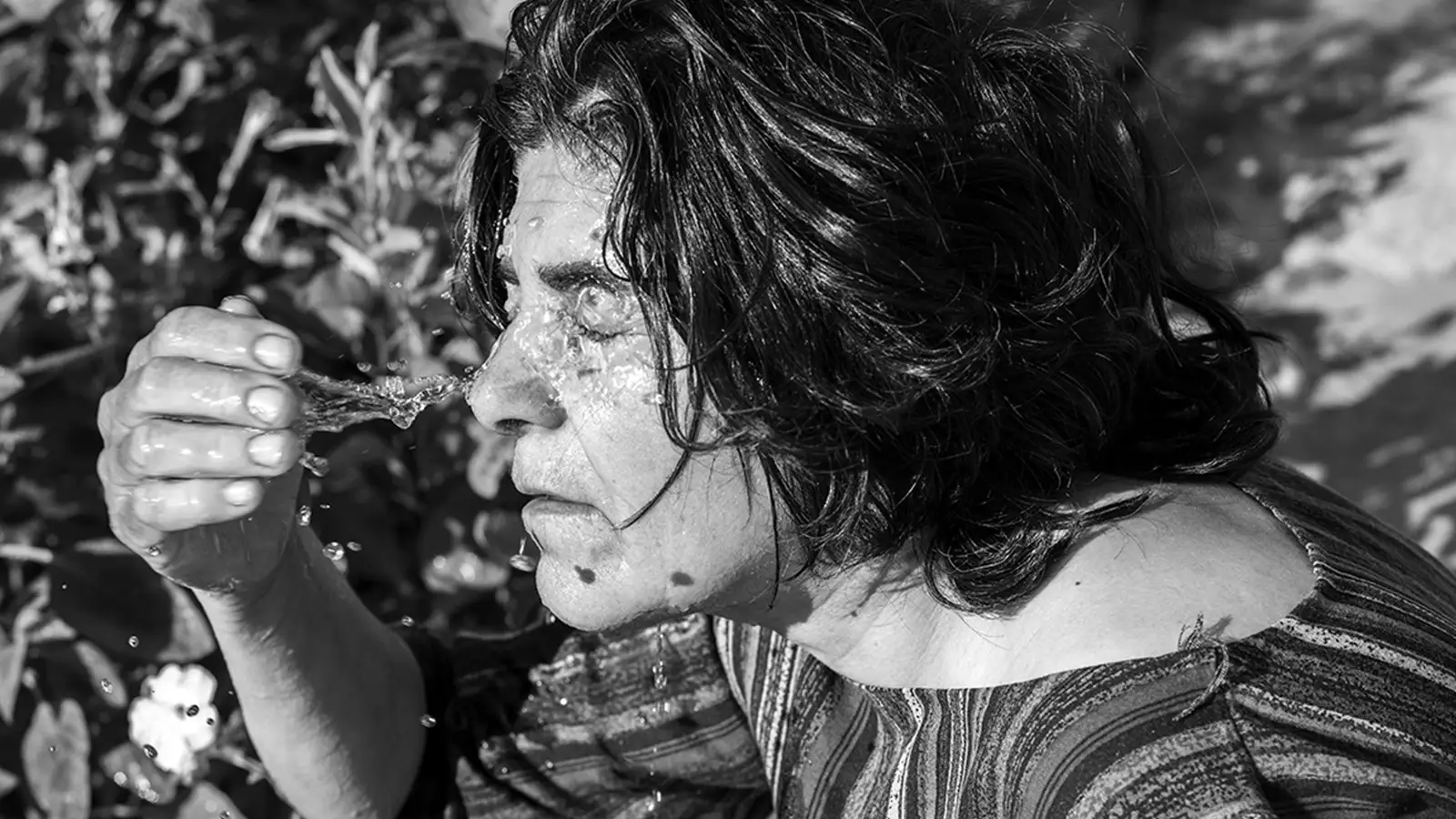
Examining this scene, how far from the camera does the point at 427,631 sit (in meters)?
2.36

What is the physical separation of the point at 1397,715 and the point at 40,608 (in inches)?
73.1

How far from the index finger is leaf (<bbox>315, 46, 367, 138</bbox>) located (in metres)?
0.93

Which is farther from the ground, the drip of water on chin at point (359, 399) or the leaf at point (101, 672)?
the drip of water on chin at point (359, 399)

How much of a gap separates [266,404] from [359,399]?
45 cm

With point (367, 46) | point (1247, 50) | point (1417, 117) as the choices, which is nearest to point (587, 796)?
point (367, 46)

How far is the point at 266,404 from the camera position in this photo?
1578 millimetres

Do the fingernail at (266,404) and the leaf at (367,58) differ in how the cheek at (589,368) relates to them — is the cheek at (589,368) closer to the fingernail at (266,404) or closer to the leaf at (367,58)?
the fingernail at (266,404)

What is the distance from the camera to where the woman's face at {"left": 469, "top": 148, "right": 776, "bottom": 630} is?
5.44ft

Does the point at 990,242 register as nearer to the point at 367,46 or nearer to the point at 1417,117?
the point at 367,46

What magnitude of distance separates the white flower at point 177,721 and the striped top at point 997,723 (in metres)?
0.32

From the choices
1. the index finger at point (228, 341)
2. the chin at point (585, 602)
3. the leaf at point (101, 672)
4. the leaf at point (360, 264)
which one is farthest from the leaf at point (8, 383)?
the chin at point (585, 602)

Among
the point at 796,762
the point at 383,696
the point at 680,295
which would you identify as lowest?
the point at 383,696

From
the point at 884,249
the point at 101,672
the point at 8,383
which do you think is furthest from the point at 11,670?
the point at 884,249

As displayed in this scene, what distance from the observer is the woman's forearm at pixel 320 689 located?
2000 millimetres
